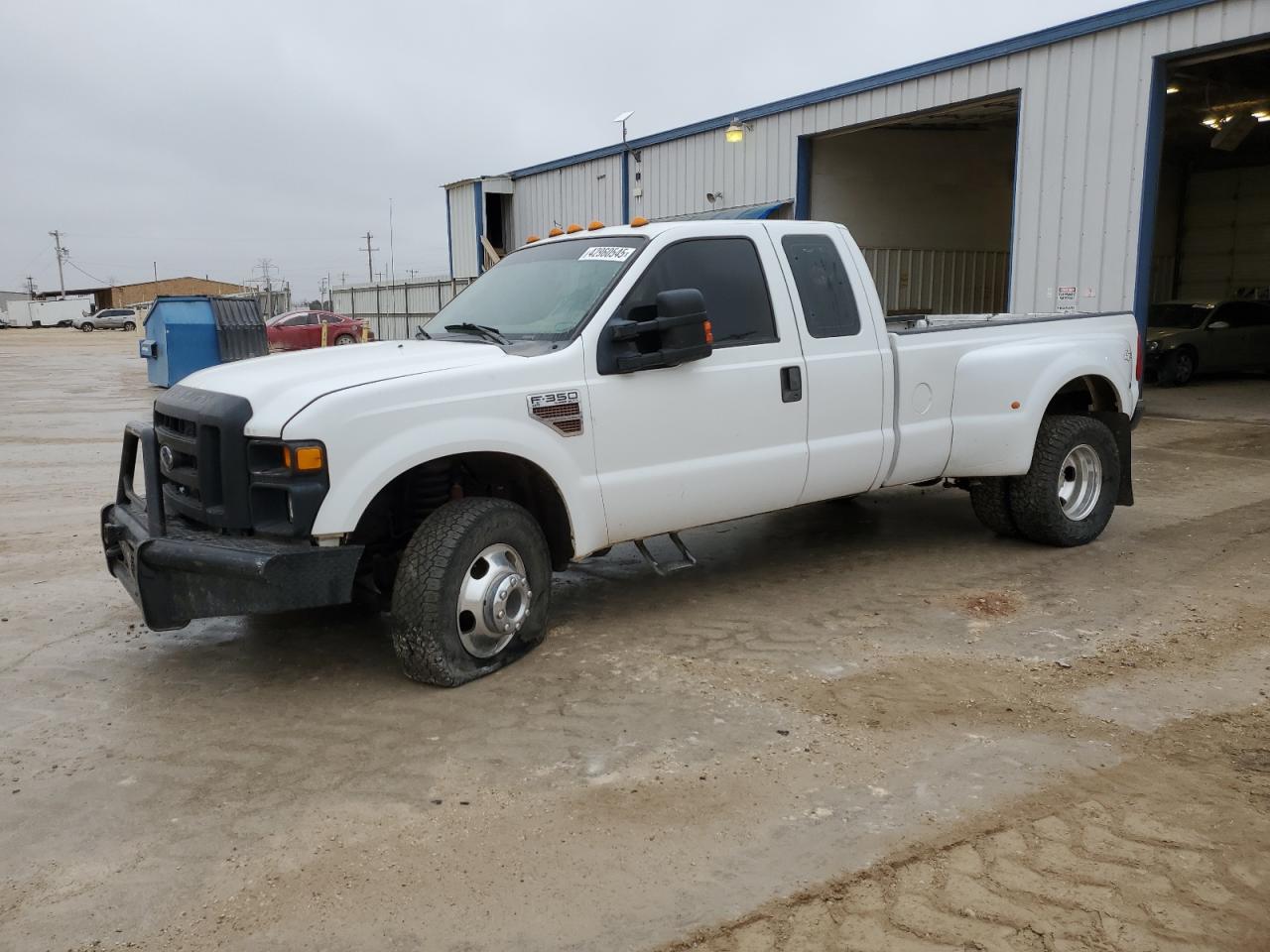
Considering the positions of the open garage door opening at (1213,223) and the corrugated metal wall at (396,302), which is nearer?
the open garage door opening at (1213,223)

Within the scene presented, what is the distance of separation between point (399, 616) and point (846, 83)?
1419 centimetres

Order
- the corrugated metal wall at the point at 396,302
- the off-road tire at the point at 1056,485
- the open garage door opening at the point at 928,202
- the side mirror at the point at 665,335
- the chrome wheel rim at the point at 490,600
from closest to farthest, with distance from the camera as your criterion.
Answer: the chrome wheel rim at the point at 490,600 < the side mirror at the point at 665,335 < the off-road tire at the point at 1056,485 < the open garage door opening at the point at 928,202 < the corrugated metal wall at the point at 396,302

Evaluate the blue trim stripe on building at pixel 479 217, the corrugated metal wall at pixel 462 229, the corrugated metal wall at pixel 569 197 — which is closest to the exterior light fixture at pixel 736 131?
the corrugated metal wall at pixel 569 197

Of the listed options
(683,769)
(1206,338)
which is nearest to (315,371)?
(683,769)

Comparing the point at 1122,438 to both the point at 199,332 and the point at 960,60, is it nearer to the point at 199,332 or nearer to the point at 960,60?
the point at 960,60

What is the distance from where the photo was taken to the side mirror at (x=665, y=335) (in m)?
4.76

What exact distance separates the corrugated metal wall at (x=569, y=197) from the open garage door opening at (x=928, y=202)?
507 cm

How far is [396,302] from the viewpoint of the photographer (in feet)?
91.0

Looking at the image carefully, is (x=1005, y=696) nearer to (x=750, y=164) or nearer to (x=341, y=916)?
(x=341, y=916)

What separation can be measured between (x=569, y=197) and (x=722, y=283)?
1905cm

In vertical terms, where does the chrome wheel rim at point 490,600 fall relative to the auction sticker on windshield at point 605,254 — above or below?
below

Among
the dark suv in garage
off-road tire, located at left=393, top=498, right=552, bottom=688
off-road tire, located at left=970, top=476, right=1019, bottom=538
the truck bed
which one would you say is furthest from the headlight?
the dark suv in garage

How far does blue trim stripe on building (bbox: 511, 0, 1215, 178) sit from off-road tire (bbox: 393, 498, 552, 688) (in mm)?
11548

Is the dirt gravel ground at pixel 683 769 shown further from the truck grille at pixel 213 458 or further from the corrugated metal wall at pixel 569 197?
the corrugated metal wall at pixel 569 197
